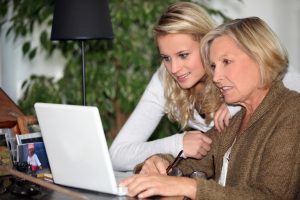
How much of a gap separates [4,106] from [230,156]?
88 cm


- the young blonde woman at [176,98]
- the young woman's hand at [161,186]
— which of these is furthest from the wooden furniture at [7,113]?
the young woman's hand at [161,186]

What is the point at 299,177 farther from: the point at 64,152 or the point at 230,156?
the point at 64,152

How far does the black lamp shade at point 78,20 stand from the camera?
91.4 inches

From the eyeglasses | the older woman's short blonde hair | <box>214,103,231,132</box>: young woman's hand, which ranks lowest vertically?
the eyeglasses

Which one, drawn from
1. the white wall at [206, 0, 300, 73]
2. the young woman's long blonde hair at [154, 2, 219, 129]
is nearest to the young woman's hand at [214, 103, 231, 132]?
the young woman's long blonde hair at [154, 2, 219, 129]

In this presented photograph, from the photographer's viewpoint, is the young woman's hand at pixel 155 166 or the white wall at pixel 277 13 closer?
the young woman's hand at pixel 155 166

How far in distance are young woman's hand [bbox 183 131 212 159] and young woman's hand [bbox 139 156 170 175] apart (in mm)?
119

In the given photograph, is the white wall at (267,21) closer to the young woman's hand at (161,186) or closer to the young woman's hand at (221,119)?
the young woman's hand at (221,119)

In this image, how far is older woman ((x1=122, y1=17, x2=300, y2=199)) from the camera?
1.42 m

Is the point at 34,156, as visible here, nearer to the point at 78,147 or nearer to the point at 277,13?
the point at 78,147

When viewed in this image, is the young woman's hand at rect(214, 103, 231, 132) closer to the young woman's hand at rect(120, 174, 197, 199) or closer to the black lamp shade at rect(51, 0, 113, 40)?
the young woman's hand at rect(120, 174, 197, 199)

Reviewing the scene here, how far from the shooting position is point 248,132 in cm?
162

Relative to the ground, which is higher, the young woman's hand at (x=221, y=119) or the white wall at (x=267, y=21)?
the white wall at (x=267, y=21)

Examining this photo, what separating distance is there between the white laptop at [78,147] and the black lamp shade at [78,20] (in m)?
0.85
